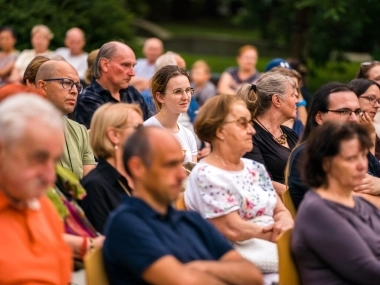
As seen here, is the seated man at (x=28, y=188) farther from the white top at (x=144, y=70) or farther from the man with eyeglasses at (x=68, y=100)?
the white top at (x=144, y=70)

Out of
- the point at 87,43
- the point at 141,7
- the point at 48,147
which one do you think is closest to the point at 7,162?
the point at 48,147

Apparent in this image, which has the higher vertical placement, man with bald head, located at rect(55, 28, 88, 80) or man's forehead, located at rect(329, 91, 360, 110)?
man's forehead, located at rect(329, 91, 360, 110)

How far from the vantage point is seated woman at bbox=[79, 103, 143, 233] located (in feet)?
16.9

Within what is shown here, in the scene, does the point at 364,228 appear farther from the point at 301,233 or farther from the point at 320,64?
the point at 320,64

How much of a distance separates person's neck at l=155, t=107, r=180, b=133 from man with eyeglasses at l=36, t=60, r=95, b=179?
87cm

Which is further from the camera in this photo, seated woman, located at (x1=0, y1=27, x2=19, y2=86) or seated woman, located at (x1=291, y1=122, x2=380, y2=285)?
seated woman, located at (x1=0, y1=27, x2=19, y2=86)

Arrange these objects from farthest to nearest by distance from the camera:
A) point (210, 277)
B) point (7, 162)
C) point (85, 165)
→ point (85, 165) < point (210, 277) < point (7, 162)

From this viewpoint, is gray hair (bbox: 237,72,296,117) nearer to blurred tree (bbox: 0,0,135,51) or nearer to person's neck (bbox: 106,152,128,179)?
person's neck (bbox: 106,152,128,179)

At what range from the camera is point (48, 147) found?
3.81 metres

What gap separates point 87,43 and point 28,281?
13112 mm

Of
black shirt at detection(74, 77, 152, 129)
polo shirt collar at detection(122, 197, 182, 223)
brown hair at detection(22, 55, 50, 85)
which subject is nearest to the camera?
polo shirt collar at detection(122, 197, 182, 223)

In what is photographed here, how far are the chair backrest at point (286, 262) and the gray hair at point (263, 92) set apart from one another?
2.55 metres

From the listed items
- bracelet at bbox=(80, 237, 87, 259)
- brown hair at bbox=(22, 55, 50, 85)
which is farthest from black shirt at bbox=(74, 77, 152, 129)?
bracelet at bbox=(80, 237, 87, 259)

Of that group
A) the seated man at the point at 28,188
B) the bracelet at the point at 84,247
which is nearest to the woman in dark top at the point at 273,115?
the bracelet at the point at 84,247
